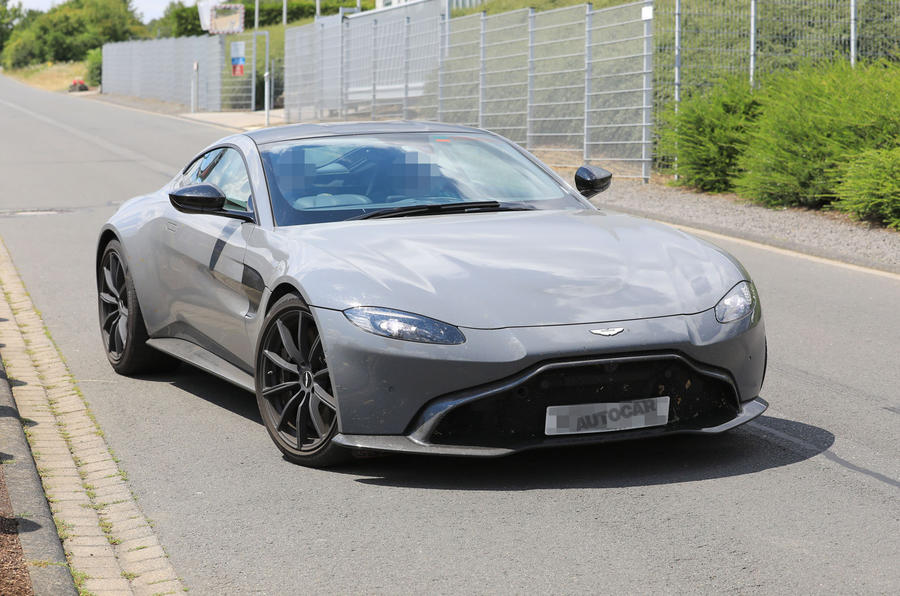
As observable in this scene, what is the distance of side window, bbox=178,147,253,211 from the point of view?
629 cm

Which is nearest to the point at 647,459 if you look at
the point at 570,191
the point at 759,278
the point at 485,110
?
the point at 570,191

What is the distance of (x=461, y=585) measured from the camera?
13.0ft

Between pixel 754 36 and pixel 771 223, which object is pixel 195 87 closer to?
pixel 754 36

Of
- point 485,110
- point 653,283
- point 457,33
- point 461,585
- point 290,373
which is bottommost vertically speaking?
point 461,585

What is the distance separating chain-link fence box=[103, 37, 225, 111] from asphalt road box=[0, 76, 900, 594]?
138 feet

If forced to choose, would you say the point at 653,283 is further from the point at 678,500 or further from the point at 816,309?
the point at 816,309

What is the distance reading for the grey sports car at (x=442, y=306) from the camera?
4.80 m

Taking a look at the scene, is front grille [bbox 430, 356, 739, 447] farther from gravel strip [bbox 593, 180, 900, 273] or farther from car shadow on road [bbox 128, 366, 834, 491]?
gravel strip [bbox 593, 180, 900, 273]

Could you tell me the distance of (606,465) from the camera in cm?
520

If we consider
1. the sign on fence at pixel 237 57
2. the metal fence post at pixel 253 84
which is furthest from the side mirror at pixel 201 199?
the metal fence post at pixel 253 84

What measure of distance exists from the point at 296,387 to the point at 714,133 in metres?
13.8

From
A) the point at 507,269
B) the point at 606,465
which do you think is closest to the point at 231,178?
the point at 507,269

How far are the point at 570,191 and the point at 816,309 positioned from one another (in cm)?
350

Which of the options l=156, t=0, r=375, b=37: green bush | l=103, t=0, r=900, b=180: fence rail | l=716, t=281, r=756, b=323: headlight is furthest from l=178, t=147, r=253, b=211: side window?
l=156, t=0, r=375, b=37: green bush
